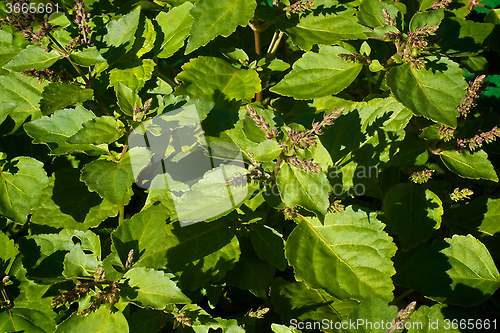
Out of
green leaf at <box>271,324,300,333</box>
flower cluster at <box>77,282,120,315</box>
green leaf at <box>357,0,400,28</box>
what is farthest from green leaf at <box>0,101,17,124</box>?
green leaf at <box>357,0,400,28</box>

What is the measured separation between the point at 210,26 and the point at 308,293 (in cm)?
160

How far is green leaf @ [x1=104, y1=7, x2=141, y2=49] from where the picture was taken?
197 cm

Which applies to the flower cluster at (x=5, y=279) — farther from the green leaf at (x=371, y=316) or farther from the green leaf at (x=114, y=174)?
the green leaf at (x=371, y=316)

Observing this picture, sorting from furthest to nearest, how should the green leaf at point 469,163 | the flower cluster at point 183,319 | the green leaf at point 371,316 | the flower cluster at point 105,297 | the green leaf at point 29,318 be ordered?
the green leaf at point 469,163 → the green leaf at point 29,318 → the flower cluster at point 183,319 → the green leaf at point 371,316 → the flower cluster at point 105,297

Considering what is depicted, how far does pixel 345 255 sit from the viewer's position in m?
1.96

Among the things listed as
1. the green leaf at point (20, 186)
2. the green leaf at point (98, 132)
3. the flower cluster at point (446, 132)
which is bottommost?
the green leaf at point (20, 186)

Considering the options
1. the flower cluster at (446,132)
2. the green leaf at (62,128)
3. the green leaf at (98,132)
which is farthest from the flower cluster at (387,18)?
the green leaf at (62,128)

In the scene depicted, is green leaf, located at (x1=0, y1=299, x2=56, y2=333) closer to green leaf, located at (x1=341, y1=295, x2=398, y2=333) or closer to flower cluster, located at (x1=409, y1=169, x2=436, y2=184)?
green leaf, located at (x1=341, y1=295, x2=398, y2=333)

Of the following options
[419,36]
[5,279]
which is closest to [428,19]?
[419,36]

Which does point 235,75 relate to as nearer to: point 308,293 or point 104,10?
point 104,10

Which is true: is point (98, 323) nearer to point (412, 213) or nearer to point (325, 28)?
point (412, 213)

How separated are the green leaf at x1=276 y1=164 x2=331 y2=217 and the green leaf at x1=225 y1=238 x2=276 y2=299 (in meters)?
0.83

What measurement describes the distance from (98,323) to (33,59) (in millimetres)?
1215

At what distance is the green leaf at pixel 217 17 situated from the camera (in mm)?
2031
